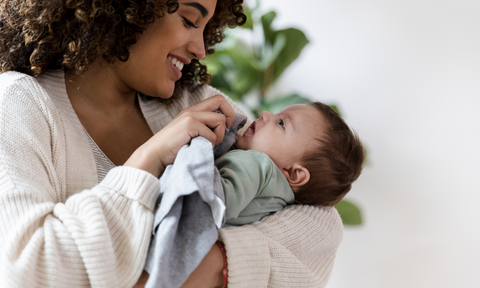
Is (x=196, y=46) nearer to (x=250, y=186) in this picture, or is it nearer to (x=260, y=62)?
(x=250, y=186)

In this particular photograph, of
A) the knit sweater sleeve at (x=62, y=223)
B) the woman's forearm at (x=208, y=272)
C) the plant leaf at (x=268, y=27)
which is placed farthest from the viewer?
the plant leaf at (x=268, y=27)

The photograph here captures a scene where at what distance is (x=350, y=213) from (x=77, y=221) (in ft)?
5.38

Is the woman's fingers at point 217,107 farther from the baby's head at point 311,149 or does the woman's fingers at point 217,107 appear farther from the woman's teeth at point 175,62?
the woman's teeth at point 175,62

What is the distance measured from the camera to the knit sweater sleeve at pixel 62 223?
80 centimetres

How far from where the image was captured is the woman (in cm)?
83

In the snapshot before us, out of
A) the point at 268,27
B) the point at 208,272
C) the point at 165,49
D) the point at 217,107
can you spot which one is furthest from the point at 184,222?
the point at 268,27

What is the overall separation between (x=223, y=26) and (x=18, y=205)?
104 centimetres

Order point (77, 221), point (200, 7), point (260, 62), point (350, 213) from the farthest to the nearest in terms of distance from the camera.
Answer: point (260, 62) < point (350, 213) < point (200, 7) < point (77, 221)

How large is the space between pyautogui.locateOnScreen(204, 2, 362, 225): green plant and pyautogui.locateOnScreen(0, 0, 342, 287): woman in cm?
83

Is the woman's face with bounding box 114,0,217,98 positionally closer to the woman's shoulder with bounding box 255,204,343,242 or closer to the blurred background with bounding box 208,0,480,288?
the woman's shoulder with bounding box 255,204,343,242

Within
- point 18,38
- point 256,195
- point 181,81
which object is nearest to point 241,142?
point 256,195

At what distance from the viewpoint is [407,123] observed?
2430 mm

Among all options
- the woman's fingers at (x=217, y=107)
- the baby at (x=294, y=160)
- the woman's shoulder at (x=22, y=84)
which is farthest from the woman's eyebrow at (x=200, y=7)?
the woman's shoulder at (x=22, y=84)

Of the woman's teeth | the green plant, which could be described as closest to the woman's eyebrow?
the woman's teeth
